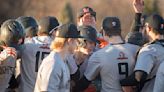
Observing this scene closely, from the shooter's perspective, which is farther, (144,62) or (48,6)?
(48,6)

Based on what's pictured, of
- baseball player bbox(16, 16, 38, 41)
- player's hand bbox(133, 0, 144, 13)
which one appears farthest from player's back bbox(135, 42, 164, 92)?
baseball player bbox(16, 16, 38, 41)

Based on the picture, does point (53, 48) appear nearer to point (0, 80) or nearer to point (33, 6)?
point (0, 80)

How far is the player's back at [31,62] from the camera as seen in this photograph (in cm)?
776

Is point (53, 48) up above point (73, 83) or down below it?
above

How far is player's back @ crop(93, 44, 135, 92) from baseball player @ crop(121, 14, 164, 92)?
14cm

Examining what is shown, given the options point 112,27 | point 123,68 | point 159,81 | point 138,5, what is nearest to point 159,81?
point 159,81

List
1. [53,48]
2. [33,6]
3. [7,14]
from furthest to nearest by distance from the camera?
[33,6] < [7,14] < [53,48]

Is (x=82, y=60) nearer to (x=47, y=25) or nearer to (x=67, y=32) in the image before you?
(x=47, y=25)

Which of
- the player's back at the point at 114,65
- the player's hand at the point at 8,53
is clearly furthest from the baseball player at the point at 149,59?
the player's hand at the point at 8,53

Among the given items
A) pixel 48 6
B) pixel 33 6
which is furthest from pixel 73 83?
pixel 48 6

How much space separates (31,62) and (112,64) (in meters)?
1.14

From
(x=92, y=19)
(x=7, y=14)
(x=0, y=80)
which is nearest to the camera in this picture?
(x=0, y=80)

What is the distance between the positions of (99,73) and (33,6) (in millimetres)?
44762

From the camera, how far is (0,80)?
736 cm
